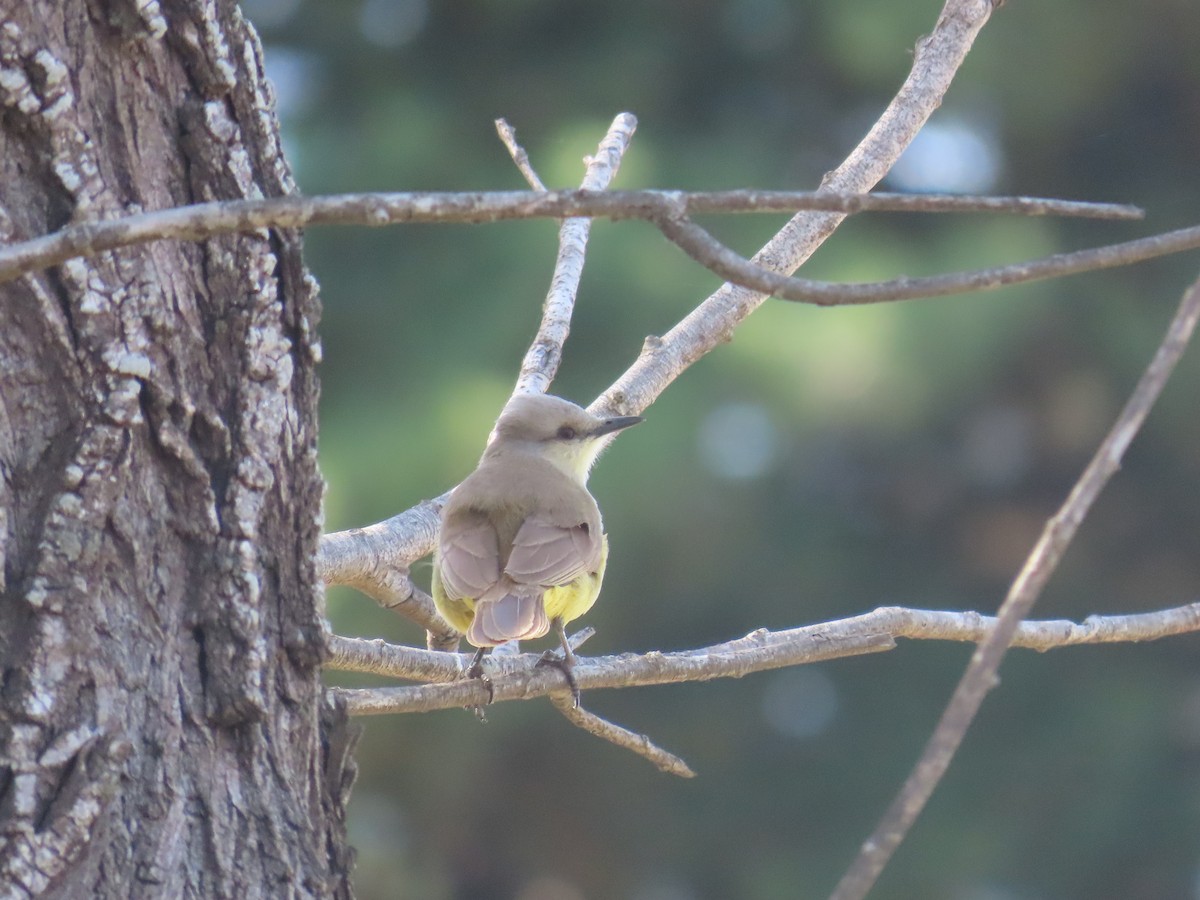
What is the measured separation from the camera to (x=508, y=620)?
380 centimetres

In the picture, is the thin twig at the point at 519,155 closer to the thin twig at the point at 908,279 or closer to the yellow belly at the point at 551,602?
the yellow belly at the point at 551,602

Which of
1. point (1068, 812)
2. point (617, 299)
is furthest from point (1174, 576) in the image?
point (617, 299)

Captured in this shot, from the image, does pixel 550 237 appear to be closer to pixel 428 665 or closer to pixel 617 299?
pixel 617 299

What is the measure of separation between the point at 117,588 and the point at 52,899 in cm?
34

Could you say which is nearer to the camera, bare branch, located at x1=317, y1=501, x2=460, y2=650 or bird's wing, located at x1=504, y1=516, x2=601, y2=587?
bare branch, located at x1=317, y1=501, x2=460, y2=650

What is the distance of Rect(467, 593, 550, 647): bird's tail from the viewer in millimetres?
3727

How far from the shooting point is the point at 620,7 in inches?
515

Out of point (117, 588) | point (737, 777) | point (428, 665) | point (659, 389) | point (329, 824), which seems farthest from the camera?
point (737, 777)

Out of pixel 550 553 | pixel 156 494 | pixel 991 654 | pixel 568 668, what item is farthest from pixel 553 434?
pixel 991 654

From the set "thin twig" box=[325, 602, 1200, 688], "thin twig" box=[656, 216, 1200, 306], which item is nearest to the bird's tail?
"thin twig" box=[325, 602, 1200, 688]

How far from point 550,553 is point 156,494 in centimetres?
230

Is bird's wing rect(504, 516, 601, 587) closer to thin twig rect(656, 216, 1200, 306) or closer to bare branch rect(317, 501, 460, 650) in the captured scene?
bare branch rect(317, 501, 460, 650)

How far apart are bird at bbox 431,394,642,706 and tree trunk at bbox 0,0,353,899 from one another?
4.48ft

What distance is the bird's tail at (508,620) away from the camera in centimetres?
373
